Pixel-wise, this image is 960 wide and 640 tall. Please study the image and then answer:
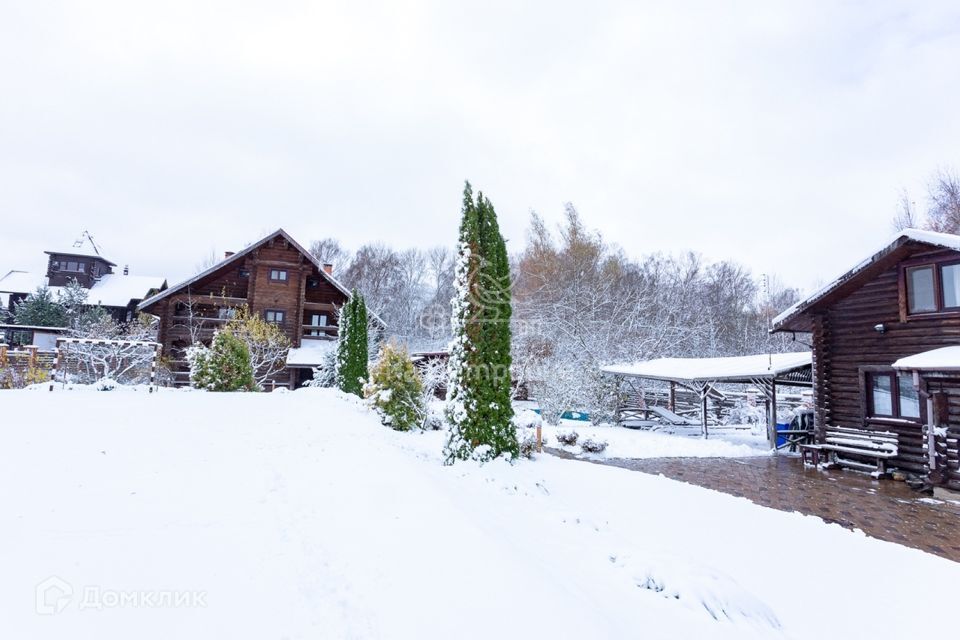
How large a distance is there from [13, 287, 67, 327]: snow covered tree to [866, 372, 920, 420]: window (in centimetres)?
4136

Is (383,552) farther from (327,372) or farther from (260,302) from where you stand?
(260,302)

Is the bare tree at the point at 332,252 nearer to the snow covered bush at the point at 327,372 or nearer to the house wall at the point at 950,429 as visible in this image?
the snow covered bush at the point at 327,372

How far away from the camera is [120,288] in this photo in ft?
119

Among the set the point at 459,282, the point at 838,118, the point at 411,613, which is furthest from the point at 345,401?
the point at 838,118

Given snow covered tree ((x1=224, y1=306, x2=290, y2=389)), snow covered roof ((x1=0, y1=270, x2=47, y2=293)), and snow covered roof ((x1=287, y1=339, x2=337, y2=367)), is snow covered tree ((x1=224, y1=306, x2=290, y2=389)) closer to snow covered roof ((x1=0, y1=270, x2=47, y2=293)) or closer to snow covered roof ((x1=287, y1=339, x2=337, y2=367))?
snow covered roof ((x1=287, y1=339, x2=337, y2=367))

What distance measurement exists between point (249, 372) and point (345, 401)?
4957 millimetres

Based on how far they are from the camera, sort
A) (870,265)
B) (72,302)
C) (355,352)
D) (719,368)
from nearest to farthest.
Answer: (870,265) < (719,368) < (355,352) < (72,302)

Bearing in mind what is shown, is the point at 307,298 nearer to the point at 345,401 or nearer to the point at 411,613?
the point at 345,401

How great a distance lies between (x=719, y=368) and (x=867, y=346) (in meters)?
4.96

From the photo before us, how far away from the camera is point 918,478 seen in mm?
10398

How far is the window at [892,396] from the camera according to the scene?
36.2 feet

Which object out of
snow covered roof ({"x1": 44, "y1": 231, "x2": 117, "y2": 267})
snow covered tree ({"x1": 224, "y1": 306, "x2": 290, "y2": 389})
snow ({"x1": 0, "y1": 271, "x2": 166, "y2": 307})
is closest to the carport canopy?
snow covered tree ({"x1": 224, "y1": 306, "x2": 290, "y2": 389})

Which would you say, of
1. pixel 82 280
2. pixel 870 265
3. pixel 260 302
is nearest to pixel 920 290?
pixel 870 265

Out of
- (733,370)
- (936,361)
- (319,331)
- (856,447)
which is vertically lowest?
(856,447)
